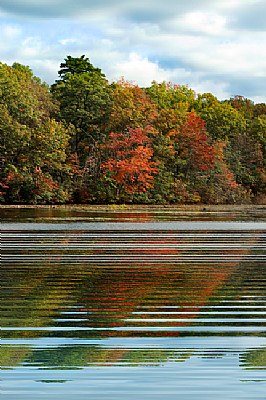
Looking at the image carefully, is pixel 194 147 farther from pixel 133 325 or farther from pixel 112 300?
pixel 133 325

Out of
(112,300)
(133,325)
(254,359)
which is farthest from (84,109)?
(254,359)

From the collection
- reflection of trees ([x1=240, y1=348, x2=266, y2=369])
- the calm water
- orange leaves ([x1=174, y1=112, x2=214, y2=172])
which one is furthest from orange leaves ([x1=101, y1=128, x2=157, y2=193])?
reflection of trees ([x1=240, y1=348, x2=266, y2=369])

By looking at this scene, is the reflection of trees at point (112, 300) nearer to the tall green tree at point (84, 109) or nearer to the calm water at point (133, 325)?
the calm water at point (133, 325)

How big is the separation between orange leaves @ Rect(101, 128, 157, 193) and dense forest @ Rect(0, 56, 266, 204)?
0.05 m

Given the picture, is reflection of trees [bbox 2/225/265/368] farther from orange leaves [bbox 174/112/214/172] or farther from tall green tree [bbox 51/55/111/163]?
orange leaves [bbox 174/112/214/172]

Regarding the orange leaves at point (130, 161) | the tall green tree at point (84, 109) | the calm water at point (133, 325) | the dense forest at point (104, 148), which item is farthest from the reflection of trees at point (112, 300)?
the tall green tree at point (84, 109)

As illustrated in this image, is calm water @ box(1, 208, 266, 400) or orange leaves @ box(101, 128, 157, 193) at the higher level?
orange leaves @ box(101, 128, 157, 193)

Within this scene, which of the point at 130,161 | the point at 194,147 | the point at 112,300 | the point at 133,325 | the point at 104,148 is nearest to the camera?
the point at 133,325

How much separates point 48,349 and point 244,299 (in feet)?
12.3

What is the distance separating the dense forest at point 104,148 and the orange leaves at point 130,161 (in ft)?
0.17

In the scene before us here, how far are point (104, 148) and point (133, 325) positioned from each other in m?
38.9

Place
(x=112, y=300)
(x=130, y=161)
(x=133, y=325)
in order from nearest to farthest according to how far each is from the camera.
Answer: (x=133, y=325) → (x=112, y=300) → (x=130, y=161)

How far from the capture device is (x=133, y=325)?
901cm

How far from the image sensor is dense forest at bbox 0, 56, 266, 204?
146ft
